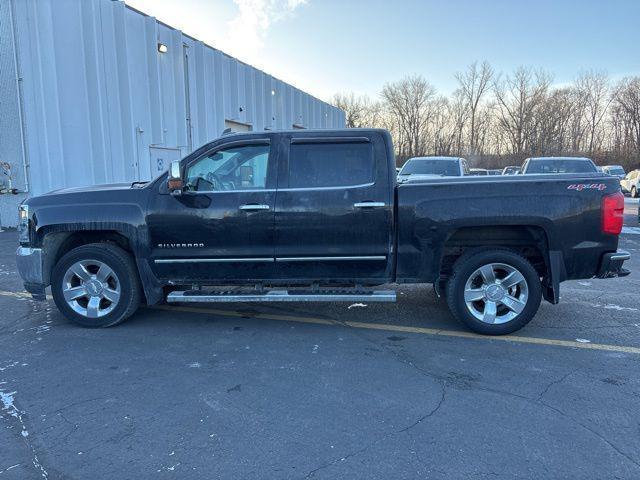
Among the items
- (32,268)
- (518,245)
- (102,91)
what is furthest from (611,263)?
(102,91)

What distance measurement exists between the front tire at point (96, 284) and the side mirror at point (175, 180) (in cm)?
91

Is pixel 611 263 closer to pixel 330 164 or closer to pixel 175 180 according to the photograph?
pixel 330 164

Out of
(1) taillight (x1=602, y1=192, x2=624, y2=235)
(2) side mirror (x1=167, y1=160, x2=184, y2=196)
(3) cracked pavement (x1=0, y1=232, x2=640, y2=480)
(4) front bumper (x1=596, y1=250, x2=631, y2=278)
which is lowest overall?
(3) cracked pavement (x1=0, y1=232, x2=640, y2=480)

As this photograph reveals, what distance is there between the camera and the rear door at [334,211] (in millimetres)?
4645

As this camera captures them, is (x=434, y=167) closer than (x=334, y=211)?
No

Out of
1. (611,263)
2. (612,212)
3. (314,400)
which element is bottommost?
(314,400)

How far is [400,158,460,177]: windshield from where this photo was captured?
12.6 metres

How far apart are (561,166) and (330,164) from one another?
10934 millimetres

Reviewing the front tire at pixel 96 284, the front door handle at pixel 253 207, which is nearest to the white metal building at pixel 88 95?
the front tire at pixel 96 284

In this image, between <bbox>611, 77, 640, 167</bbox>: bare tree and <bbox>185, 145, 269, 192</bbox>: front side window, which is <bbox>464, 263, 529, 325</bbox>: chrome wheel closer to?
<bbox>185, 145, 269, 192</bbox>: front side window

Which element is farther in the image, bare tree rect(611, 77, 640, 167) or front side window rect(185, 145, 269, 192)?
bare tree rect(611, 77, 640, 167)

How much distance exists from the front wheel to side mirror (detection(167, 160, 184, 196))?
113 inches

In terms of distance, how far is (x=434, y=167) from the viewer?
42.0ft

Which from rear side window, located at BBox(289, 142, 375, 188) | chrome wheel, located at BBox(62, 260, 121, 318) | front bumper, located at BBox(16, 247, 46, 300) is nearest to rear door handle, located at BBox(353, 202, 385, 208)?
rear side window, located at BBox(289, 142, 375, 188)
